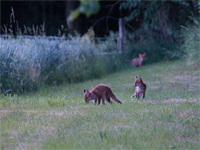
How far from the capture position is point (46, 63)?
470 inches

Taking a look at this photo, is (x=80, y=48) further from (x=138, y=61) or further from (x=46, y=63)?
(x=138, y=61)

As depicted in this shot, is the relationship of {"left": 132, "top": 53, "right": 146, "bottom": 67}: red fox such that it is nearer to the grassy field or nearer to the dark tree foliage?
the dark tree foliage

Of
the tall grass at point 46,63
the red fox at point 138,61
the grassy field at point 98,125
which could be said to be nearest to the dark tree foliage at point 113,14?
the tall grass at point 46,63

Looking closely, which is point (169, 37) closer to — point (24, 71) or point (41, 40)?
point (41, 40)

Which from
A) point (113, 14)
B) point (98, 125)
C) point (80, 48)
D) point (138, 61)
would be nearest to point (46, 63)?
point (80, 48)

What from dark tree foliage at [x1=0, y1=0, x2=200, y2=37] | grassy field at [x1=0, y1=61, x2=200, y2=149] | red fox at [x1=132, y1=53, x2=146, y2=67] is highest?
dark tree foliage at [x1=0, y1=0, x2=200, y2=37]

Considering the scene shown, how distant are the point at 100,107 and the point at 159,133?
8.33ft

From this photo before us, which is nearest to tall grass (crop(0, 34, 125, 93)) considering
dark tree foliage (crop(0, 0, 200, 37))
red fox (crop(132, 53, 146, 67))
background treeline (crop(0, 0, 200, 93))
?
background treeline (crop(0, 0, 200, 93))

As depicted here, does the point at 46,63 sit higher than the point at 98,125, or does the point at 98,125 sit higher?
the point at 46,63

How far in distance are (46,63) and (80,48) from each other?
9.24 ft

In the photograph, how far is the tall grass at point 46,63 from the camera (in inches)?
383

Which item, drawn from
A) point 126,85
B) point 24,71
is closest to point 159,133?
point 24,71

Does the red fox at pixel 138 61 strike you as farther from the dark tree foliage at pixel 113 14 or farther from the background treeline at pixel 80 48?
the dark tree foliage at pixel 113 14

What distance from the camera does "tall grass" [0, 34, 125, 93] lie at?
31.9 ft
